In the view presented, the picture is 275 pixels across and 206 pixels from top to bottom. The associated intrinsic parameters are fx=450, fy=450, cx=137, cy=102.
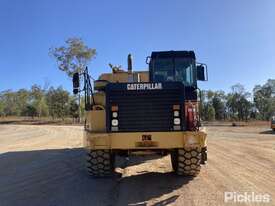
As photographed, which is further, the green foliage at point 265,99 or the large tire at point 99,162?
the green foliage at point 265,99

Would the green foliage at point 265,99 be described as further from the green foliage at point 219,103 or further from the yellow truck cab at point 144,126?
the yellow truck cab at point 144,126

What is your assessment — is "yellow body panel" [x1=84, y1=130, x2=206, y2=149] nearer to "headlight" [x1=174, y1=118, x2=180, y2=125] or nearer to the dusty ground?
"headlight" [x1=174, y1=118, x2=180, y2=125]

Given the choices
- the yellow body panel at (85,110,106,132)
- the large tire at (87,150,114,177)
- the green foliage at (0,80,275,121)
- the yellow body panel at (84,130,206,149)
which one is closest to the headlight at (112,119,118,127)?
the yellow body panel at (84,130,206,149)

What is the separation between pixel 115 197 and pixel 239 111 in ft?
329

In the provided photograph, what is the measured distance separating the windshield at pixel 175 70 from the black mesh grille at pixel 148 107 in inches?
82.7

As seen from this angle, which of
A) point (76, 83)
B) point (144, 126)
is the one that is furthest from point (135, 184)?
point (76, 83)

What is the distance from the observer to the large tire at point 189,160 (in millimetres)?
11281

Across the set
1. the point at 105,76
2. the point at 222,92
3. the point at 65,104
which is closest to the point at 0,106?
the point at 65,104

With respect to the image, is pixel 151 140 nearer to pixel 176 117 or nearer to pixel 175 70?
pixel 176 117

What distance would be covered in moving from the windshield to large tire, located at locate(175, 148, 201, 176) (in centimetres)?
251

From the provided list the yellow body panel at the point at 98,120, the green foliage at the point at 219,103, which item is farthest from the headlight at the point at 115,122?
the green foliage at the point at 219,103

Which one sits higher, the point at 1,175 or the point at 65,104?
the point at 65,104

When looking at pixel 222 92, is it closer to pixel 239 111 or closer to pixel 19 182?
pixel 239 111

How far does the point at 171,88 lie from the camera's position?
1112 centimetres
